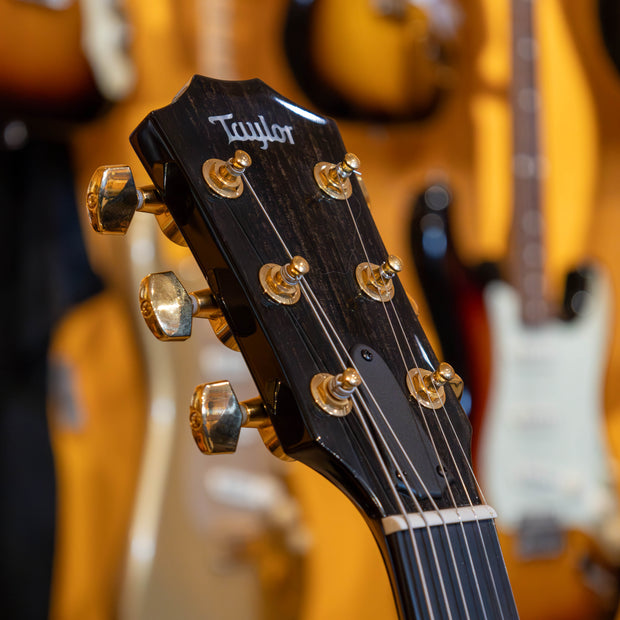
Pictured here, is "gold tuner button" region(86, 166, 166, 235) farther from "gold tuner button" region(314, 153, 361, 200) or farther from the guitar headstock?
"gold tuner button" region(314, 153, 361, 200)

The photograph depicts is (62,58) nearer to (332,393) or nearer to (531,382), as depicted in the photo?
(332,393)

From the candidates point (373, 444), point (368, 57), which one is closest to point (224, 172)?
point (373, 444)

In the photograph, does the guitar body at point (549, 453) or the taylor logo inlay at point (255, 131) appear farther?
the guitar body at point (549, 453)

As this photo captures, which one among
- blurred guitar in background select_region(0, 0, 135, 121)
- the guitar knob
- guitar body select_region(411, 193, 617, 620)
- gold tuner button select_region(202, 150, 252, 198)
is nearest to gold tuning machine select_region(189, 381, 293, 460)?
the guitar knob

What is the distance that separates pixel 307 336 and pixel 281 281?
0.11 feet

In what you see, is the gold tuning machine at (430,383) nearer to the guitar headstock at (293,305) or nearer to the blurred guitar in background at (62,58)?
the guitar headstock at (293,305)

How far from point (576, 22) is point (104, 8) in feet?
2.87

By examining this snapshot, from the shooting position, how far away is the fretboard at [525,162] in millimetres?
1192

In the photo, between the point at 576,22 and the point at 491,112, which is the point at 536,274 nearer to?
the point at 491,112

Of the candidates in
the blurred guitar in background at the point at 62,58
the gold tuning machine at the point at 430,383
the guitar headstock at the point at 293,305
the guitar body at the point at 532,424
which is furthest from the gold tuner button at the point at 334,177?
the guitar body at the point at 532,424

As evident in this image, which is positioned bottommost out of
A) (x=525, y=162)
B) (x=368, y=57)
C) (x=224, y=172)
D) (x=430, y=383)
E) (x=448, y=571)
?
(x=448, y=571)

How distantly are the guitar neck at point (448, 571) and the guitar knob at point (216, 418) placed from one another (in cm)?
10

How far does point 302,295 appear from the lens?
1.27 ft

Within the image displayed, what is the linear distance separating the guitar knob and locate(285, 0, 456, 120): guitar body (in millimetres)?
889
